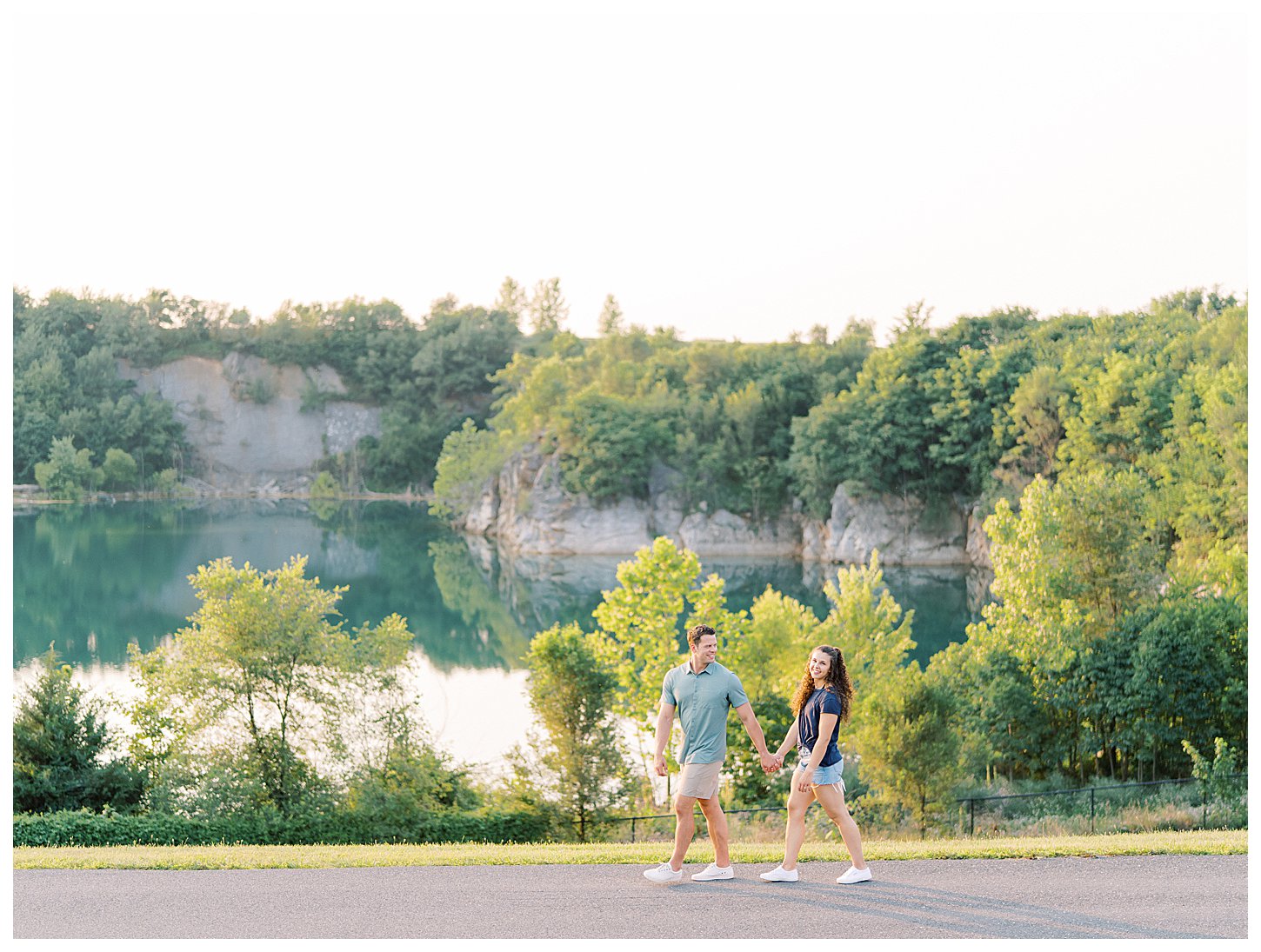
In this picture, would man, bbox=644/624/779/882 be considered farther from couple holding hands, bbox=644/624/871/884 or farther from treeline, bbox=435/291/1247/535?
treeline, bbox=435/291/1247/535

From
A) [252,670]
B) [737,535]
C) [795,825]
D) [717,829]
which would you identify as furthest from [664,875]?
[737,535]

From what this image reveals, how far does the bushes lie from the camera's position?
1420 centimetres

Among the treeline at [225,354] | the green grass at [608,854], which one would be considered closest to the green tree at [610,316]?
the treeline at [225,354]

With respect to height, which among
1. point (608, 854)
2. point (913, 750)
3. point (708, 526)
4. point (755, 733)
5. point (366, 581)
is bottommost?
point (913, 750)

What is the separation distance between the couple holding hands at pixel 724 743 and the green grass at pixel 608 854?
2.58 ft

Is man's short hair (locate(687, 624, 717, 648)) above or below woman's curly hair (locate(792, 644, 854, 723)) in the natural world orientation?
above

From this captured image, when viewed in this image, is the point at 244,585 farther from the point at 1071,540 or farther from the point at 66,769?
the point at 1071,540

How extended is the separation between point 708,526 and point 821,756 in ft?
192

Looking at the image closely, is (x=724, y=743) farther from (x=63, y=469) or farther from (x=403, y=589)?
(x=63, y=469)

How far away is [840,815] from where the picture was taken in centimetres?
840

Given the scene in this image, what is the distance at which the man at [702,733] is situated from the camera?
8.30 m

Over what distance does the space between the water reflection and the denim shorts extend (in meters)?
30.7

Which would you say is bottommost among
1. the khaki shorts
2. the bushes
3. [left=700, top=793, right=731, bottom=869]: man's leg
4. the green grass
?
the bushes

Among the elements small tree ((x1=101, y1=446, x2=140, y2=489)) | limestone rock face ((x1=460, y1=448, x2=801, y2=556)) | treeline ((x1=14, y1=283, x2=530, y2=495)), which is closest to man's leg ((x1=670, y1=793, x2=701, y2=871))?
limestone rock face ((x1=460, y1=448, x2=801, y2=556))
